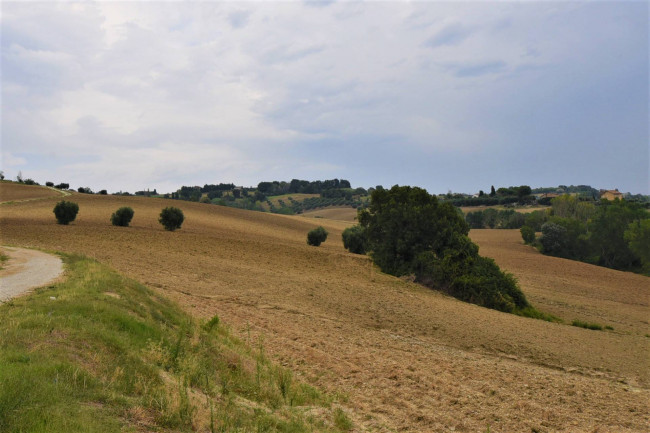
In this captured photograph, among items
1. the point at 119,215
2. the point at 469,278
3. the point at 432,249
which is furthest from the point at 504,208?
the point at 119,215

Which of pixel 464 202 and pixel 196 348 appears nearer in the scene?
pixel 196 348

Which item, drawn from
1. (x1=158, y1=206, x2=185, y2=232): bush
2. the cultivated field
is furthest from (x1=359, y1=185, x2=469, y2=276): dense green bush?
(x1=158, y1=206, x2=185, y2=232): bush

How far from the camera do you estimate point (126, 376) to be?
5.79 meters

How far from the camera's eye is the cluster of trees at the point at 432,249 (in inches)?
1022

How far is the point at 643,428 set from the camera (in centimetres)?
840

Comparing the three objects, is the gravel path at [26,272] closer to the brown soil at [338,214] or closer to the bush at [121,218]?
the bush at [121,218]

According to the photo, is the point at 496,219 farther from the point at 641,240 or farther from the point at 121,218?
the point at 121,218

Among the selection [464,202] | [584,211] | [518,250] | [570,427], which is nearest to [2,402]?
[570,427]

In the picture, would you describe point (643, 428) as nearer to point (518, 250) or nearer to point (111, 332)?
point (111, 332)

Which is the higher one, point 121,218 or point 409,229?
point 409,229

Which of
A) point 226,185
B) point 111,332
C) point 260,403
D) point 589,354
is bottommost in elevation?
point 589,354

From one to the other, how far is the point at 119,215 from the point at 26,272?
88.4 feet

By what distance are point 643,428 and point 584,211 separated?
8962 cm

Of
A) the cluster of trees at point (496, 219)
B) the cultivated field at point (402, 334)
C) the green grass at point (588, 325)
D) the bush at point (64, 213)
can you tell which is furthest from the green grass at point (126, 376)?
the cluster of trees at point (496, 219)
